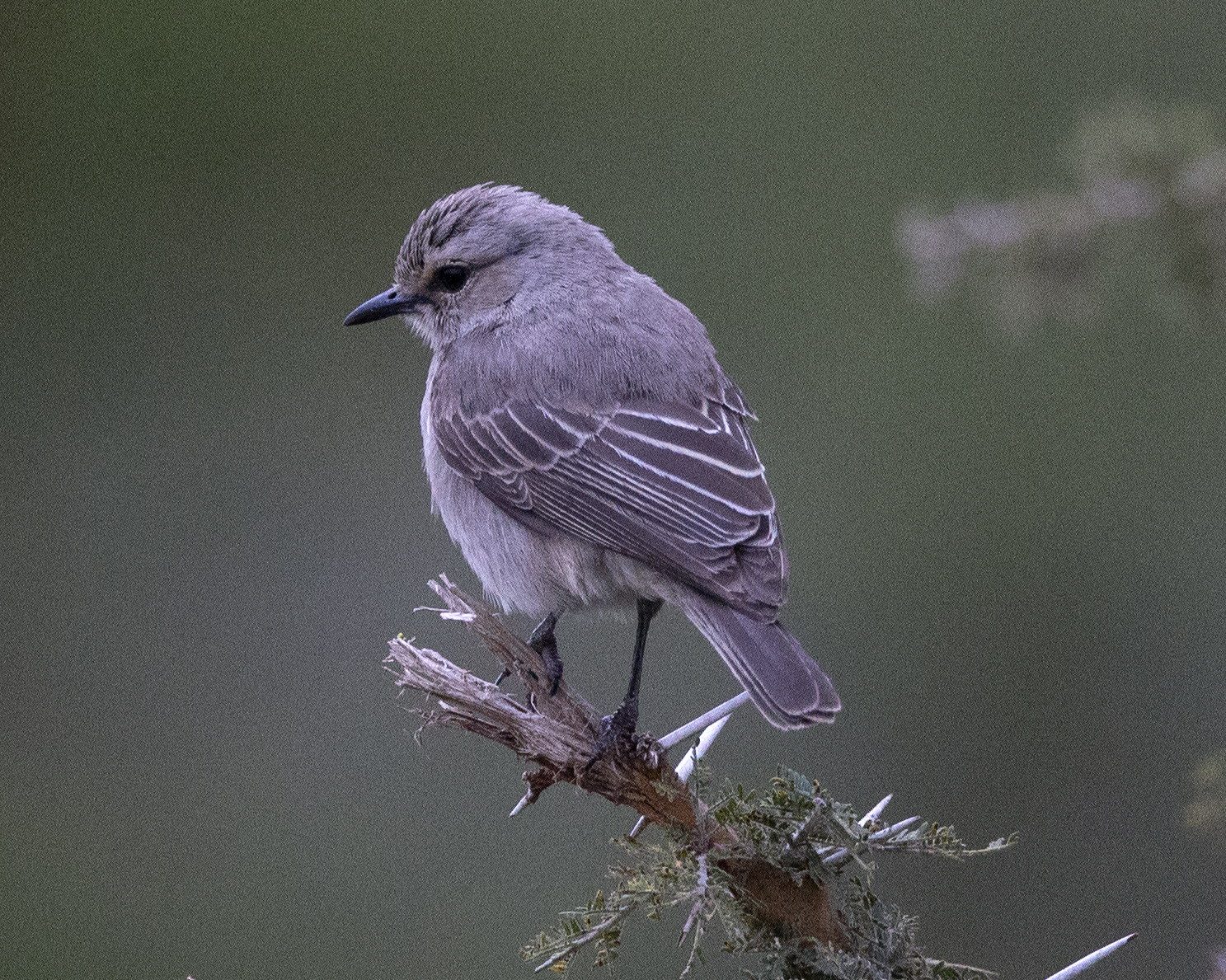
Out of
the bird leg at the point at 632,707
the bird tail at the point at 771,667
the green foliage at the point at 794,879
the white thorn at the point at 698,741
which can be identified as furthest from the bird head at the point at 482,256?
the green foliage at the point at 794,879

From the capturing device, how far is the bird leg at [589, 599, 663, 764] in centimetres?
244

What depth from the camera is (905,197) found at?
6.55 metres

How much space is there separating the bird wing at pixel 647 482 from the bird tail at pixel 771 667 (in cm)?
5

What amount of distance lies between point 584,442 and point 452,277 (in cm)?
100

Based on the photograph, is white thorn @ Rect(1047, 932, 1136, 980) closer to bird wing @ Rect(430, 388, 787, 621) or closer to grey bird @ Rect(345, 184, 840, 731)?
grey bird @ Rect(345, 184, 840, 731)

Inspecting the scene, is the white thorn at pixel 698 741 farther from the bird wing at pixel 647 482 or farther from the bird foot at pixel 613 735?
the bird wing at pixel 647 482

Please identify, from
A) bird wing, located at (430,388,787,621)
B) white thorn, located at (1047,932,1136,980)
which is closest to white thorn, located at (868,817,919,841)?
white thorn, located at (1047,932,1136,980)

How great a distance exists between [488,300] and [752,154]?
116 inches

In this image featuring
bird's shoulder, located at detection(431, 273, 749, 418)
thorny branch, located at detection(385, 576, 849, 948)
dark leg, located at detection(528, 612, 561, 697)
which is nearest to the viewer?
thorny branch, located at detection(385, 576, 849, 948)

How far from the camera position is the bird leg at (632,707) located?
2441mm

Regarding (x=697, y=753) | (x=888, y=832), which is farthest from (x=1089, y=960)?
(x=697, y=753)

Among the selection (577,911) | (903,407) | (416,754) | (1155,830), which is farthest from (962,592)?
(577,911)

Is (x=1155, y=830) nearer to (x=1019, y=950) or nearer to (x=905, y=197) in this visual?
(x=1019, y=950)

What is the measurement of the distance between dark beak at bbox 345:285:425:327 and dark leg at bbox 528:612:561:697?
1.18m
